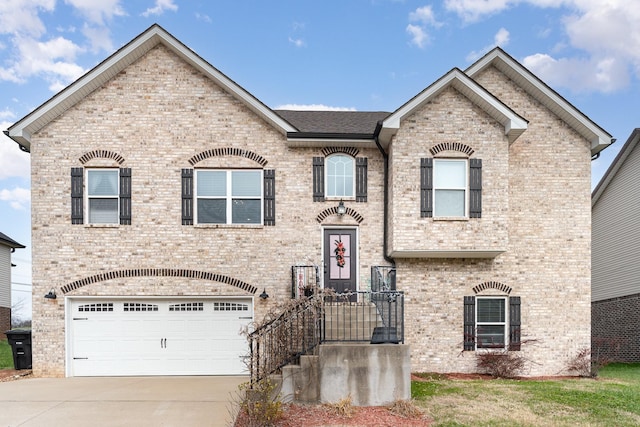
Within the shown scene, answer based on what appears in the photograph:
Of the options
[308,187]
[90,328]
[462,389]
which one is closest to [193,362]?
[90,328]

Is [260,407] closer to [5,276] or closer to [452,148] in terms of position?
[452,148]

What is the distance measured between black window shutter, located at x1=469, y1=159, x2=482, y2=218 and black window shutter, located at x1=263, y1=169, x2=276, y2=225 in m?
5.09

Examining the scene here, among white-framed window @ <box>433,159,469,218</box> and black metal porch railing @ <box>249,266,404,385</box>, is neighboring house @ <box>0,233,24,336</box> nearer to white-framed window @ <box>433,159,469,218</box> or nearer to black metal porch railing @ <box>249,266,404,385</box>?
black metal porch railing @ <box>249,266,404,385</box>

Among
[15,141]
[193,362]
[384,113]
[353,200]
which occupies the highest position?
[384,113]

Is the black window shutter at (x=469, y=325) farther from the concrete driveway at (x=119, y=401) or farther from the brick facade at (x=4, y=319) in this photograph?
the brick facade at (x=4, y=319)

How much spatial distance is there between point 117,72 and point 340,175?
6521 mm

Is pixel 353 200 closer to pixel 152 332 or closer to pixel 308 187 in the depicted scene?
pixel 308 187

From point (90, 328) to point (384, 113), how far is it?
10.9 m

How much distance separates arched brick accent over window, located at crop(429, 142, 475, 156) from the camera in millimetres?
11281

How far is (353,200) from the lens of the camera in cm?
1199

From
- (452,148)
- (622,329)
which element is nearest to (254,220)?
(452,148)

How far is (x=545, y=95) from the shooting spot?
477 inches

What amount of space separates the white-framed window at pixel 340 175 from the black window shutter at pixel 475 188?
3.04 m

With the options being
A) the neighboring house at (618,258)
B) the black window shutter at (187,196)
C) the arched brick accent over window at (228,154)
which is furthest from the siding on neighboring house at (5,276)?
the neighboring house at (618,258)
